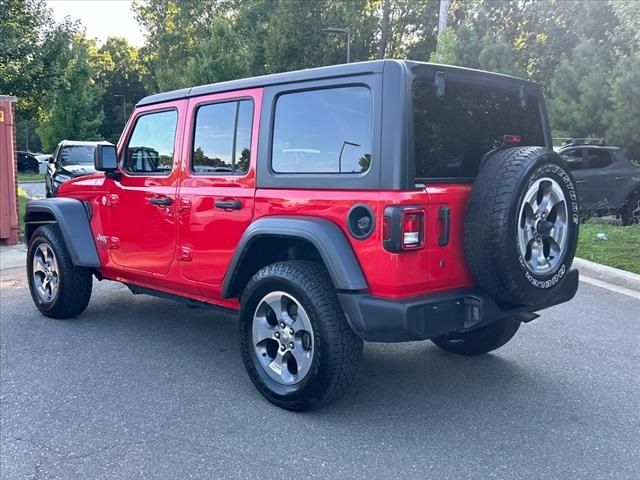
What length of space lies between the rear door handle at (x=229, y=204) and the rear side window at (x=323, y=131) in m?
0.35

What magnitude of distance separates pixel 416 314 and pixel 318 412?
0.95 m

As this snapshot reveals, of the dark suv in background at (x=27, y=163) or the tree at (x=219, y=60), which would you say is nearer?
the tree at (x=219, y=60)

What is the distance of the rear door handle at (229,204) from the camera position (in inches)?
153

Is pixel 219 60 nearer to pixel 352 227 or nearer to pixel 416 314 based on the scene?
pixel 352 227

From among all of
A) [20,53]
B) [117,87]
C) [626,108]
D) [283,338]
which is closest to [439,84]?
[283,338]

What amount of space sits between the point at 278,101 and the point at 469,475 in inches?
94.8

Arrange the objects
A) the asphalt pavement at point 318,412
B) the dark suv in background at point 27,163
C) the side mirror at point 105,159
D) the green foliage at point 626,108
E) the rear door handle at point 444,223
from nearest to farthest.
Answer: the asphalt pavement at point 318,412 < the rear door handle at point 444,223 < the side mirror at point 105,159 < the green foliage at point 626,108 < the dark suv in background at point 27,163

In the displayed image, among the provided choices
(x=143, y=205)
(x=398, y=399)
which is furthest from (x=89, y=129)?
(x=398, y=399)

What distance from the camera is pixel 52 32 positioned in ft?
45.6

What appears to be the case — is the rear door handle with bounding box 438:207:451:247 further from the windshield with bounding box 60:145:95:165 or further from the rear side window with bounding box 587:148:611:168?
the windshield with bounding box 60:145:95:165

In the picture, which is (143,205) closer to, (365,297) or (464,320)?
(365,297)

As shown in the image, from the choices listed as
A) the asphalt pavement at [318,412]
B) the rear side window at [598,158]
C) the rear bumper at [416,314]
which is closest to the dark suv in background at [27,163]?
the rear side window at [598,158]

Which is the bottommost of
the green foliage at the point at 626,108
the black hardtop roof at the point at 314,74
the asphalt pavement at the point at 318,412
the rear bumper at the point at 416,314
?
the asphalt pavement at the point at 318,412

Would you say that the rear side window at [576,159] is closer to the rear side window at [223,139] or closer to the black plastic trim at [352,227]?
the rear side window at [223,139]
